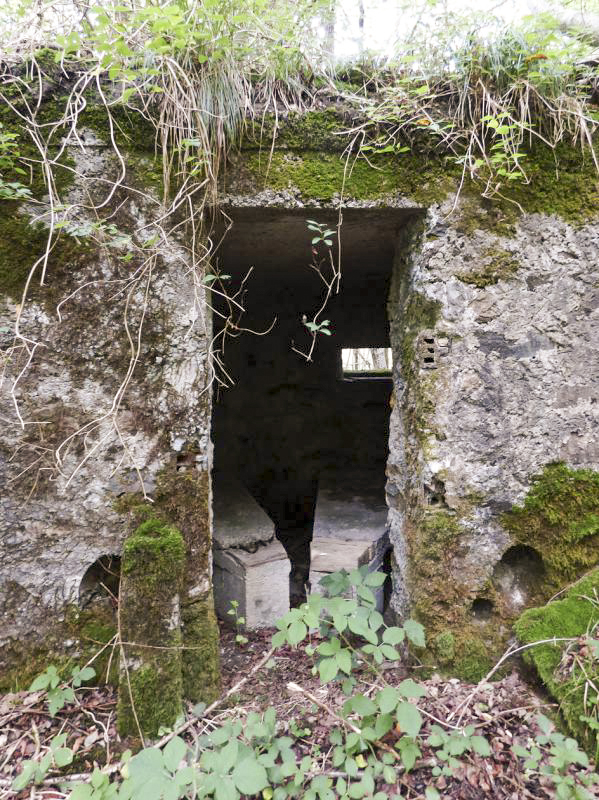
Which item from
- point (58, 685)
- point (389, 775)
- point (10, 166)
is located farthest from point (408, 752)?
point (10, 166)

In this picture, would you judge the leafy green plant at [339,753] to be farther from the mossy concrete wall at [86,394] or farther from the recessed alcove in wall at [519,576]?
the recessed alcove in wall at [519,576]

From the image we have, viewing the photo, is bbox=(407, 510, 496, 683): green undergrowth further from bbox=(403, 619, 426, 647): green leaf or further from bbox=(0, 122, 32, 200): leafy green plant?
bbox=(0, 122, 32, 200): leafy green plant

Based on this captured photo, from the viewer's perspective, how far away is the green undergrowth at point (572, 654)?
1.84m

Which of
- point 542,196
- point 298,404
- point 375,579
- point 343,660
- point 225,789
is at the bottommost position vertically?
point 225,789

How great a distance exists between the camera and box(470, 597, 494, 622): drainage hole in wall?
234 centimetres

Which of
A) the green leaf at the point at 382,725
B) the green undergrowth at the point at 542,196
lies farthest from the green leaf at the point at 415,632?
the green undergrowth at the point at 542,196

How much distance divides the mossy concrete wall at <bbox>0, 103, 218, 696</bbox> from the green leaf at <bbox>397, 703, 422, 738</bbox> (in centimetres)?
93

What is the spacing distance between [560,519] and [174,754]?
6.33 feet

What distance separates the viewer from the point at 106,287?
6.94ft

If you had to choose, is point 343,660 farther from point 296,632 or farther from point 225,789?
point 225,789

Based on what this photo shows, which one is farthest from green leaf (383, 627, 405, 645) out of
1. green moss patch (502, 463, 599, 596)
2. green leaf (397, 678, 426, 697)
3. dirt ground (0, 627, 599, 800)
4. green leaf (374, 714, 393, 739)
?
green moss patch (502, 463, 599, 596)

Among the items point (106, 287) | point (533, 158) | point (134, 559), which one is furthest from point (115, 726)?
point (533, 158)

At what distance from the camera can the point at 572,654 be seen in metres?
2.01

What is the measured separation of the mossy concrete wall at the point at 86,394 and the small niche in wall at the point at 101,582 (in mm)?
38
